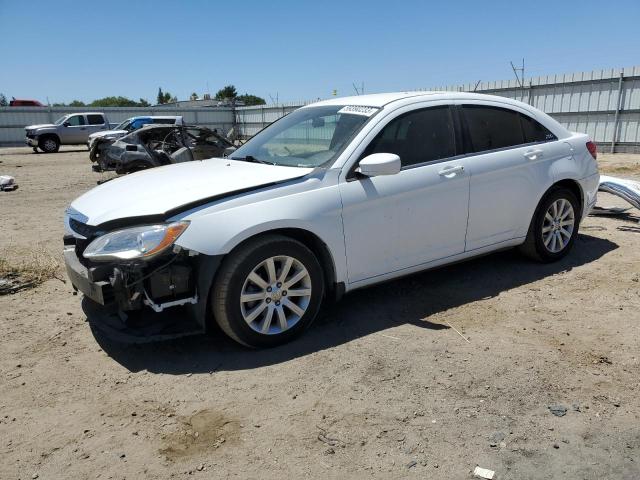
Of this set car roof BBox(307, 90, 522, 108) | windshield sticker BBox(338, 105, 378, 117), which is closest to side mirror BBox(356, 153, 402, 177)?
windshield sticker BBox(338, 105, 378, 117)

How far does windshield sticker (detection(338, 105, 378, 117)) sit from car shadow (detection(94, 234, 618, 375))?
1.57 m

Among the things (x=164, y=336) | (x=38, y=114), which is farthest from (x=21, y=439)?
(x=38, y=114)

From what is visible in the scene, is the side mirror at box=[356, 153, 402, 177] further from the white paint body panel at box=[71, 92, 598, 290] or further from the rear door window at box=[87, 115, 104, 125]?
the rear door window at box=[87, 115, 104, 125]

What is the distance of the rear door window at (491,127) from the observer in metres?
4.69

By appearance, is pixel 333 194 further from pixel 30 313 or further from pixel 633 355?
pixel 30 313

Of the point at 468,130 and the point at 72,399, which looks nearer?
the point at 72,399

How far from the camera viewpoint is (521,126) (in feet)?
16.6

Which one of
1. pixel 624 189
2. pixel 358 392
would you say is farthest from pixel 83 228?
pixel 624 189

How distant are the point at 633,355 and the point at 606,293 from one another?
1.21 m

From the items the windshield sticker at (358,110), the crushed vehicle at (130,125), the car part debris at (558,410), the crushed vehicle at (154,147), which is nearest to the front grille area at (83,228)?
the windshield sticker at (358,110)

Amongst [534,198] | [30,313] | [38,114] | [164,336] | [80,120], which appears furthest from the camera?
[38,114]

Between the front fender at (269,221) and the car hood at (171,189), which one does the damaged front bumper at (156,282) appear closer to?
the front fender at (269,221)

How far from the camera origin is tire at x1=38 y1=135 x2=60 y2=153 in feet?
83.5

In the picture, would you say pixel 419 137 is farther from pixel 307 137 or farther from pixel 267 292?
pixel 267 292
